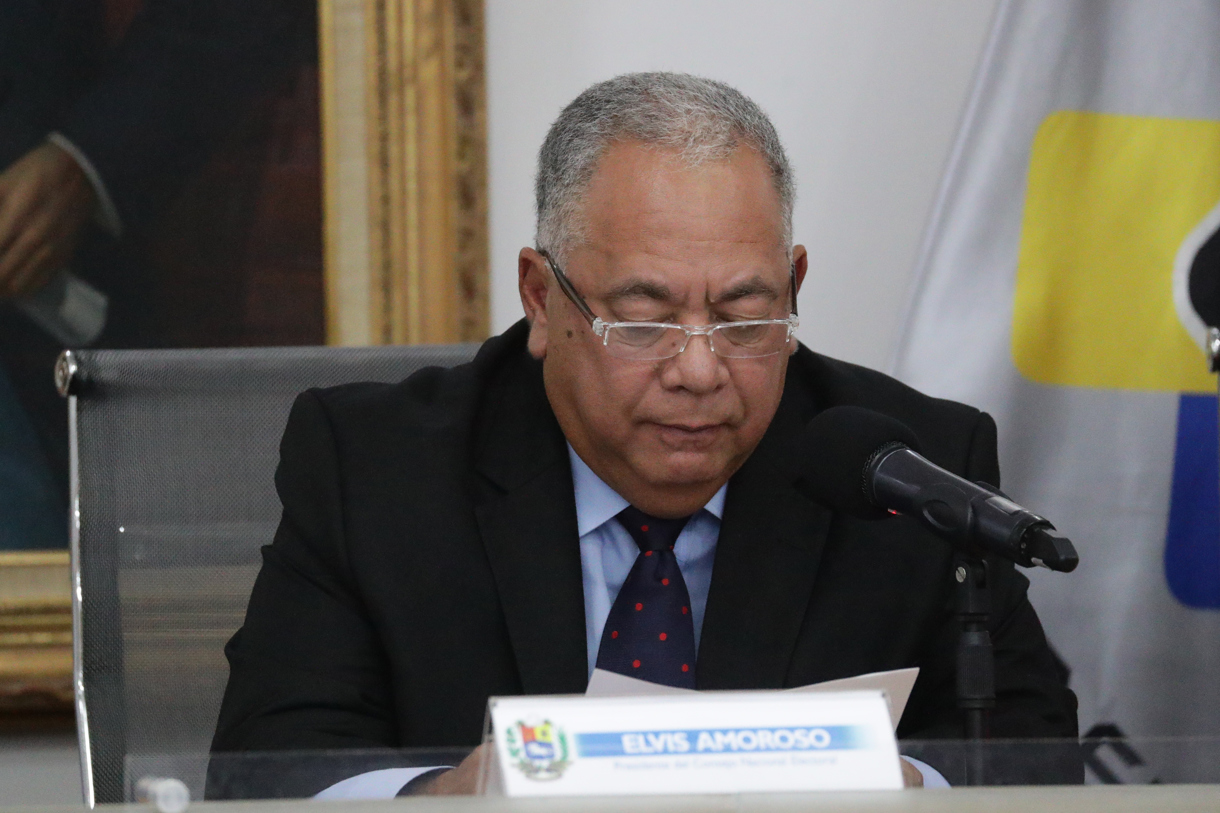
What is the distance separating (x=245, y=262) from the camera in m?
2.66

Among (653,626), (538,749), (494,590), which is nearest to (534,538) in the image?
(494,590)

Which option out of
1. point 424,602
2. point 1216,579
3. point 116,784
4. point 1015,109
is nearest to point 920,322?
point 1015,109

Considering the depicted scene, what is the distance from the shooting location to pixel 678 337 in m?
1.63

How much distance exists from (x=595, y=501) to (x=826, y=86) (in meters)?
1.32

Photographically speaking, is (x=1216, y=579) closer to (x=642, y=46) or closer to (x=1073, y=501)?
(x=1073, y=501)

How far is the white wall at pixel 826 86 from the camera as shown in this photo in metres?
2.76

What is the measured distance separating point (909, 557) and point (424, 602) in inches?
24.0

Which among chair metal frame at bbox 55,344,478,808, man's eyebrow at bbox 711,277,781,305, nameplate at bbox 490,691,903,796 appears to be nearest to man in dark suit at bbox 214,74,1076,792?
man's eyebrow at bbox 711,277,781,305

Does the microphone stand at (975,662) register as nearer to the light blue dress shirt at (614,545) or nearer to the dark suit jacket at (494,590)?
the dark suit jacket at (494,590)

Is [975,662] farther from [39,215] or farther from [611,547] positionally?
[39,215]

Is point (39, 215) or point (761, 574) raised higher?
point (39, 215)

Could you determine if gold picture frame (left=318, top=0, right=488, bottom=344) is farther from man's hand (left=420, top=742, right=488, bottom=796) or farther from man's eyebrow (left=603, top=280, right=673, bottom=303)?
man's hand (left=420, top=742, right=488, bottom=796)

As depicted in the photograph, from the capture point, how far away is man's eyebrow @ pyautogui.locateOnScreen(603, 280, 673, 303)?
1625 millimetres

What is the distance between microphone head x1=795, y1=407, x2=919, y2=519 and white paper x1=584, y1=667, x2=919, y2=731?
0.63ft
